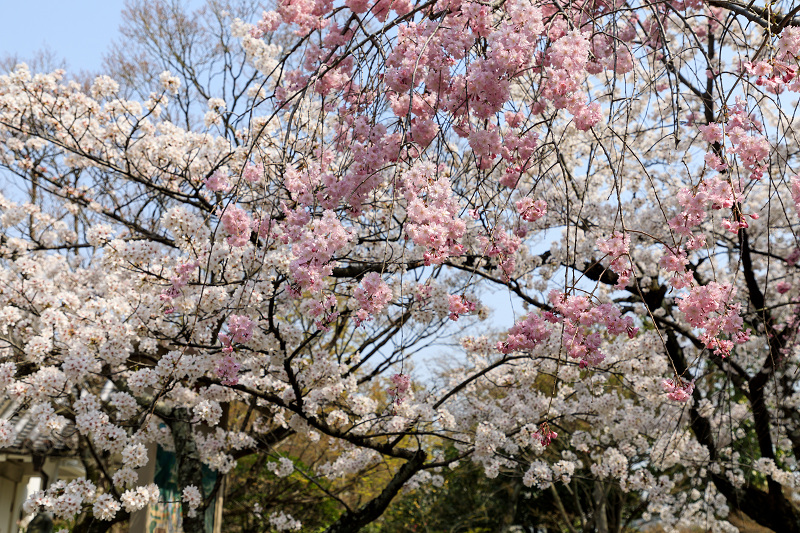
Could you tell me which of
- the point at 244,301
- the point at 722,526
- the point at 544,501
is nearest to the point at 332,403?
the point at 244,301

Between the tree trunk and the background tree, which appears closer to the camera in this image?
the background tree

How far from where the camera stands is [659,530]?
14.4 meters

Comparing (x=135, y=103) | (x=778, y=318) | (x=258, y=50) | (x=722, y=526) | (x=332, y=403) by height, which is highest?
(x=258, y=50)

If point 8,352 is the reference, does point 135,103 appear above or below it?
above

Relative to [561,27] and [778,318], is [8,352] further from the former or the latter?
[778,318]

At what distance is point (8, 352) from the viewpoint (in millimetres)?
4875

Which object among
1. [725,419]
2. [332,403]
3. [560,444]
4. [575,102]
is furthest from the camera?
[560,444]

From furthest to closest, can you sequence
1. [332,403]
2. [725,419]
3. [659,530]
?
[659,530] → [725,419] → [332,403]

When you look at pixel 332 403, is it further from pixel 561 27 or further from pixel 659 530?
pixel 659 530

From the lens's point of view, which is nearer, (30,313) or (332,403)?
(30,313)

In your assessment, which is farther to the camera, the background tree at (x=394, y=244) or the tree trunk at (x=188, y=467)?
the tree trunk at (x=188, y=467)

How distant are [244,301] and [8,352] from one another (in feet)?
7.66

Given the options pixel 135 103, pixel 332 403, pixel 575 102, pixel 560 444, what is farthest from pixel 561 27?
pixel 560 444

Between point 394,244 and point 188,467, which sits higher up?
point 394,244
